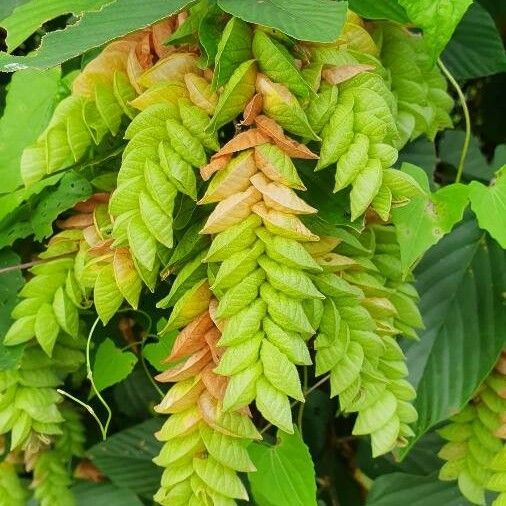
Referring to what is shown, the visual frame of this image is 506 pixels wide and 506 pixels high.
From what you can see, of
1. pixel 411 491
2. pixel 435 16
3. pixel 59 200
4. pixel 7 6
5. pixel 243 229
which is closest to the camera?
pixel 243 229

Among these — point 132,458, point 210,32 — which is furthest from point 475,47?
point 132,458

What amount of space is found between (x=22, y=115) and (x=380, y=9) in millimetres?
359

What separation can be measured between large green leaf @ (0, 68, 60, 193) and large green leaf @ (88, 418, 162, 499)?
47 centimetres

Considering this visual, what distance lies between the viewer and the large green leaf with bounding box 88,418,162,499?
1054 millimetres

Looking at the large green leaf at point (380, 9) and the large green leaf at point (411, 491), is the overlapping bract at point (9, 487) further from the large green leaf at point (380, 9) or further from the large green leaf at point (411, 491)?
the large green leaf at point (380, 9)

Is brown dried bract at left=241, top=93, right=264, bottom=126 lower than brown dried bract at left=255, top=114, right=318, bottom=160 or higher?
higher

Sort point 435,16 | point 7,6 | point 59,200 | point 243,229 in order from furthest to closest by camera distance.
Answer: point 7,6 < point 59,200 < point 435,16 < point 243,229

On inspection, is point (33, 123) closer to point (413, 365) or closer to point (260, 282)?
point (260, 282)

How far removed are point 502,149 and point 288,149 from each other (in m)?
0.50

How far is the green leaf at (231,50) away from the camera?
509 millimetres

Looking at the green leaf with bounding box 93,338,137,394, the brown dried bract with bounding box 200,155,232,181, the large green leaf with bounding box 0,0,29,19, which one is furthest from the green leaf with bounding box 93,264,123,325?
the large green leaf with bounding box 0,0,29,19

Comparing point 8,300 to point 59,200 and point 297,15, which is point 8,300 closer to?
point 59,200

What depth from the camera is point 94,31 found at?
517 mm

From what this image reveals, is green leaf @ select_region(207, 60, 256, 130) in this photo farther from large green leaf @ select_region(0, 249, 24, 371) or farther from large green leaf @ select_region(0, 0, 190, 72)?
large green leaf @ select_region(0, 249, 24, 371)
